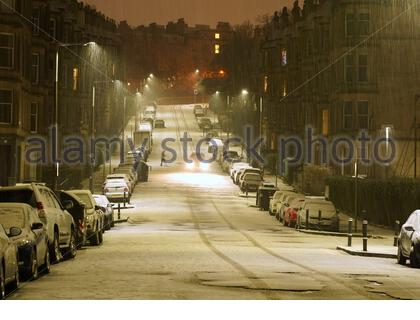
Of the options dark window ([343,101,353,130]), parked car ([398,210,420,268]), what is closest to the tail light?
parked car ([398,210,420,268])

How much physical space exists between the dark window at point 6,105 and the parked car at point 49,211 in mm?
33485

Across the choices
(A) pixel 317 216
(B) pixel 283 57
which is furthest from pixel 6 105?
(B) pixel 283 57

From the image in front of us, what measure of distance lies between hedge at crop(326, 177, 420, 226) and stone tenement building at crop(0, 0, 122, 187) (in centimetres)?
1645

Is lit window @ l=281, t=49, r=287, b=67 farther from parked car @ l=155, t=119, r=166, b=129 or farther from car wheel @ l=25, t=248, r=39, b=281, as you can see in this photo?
car wheel @ l=25, t=248, r=39, b=281

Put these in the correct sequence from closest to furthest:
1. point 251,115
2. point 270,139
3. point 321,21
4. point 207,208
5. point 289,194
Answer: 1. point 289,194
2. point 207,208
3. point 321,21
4. point 270,139
5. point 251,115

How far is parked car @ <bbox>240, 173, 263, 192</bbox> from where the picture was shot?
268 feet

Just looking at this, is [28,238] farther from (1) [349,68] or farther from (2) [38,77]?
(1) [349,68]

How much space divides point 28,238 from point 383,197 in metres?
34.0

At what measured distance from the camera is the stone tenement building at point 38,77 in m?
60.4

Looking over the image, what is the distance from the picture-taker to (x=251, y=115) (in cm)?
14162

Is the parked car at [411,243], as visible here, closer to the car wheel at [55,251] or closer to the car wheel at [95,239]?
the car wheel at [55,251]

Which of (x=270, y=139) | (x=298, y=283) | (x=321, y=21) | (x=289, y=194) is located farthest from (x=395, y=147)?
(x=298, y=283)
